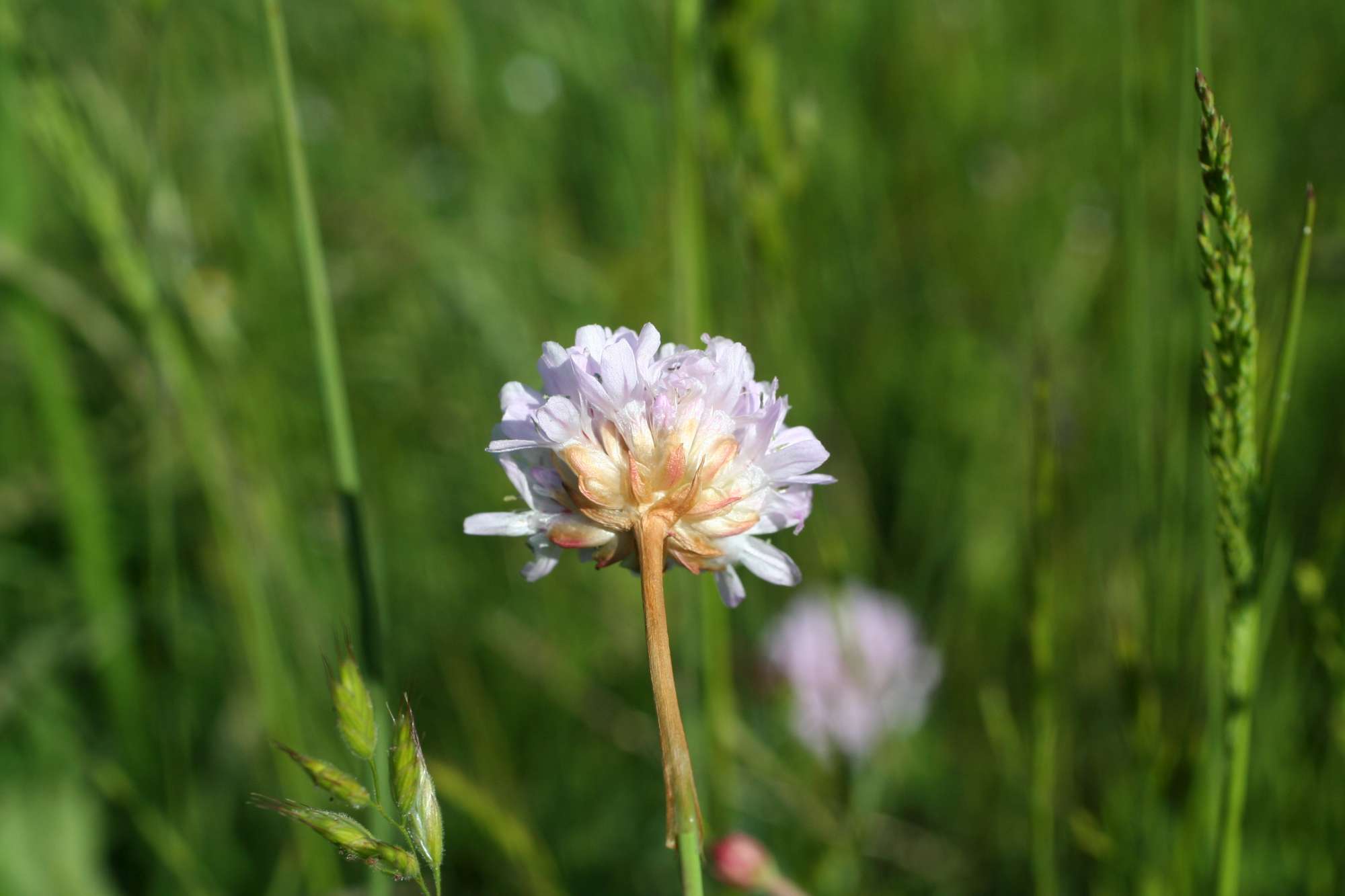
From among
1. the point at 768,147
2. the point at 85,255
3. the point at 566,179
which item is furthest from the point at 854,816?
the point at 85,255

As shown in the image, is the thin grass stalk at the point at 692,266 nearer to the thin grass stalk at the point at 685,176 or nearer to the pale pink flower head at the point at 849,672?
the thin grass stalk at the point at 685,176

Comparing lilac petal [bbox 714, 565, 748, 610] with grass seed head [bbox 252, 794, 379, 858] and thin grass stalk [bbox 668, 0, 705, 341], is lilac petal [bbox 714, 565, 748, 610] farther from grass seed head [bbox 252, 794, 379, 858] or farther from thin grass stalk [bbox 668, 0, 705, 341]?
thin grass stalk [bbox 668, 0, 705, 341]

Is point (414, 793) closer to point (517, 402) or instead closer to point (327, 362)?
point (517, 402)

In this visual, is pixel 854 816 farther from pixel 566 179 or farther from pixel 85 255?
pixel 85 255

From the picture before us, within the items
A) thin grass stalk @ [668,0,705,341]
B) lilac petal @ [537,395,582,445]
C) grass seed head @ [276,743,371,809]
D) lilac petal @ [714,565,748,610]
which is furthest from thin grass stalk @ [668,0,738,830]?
grass seed head @ [276,743,371,809]

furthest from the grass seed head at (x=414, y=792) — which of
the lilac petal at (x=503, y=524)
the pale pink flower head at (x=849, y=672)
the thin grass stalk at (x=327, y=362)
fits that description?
the pale pink flower head at (x=849, y=672)

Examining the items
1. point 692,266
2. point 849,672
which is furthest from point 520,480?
point 849,672
